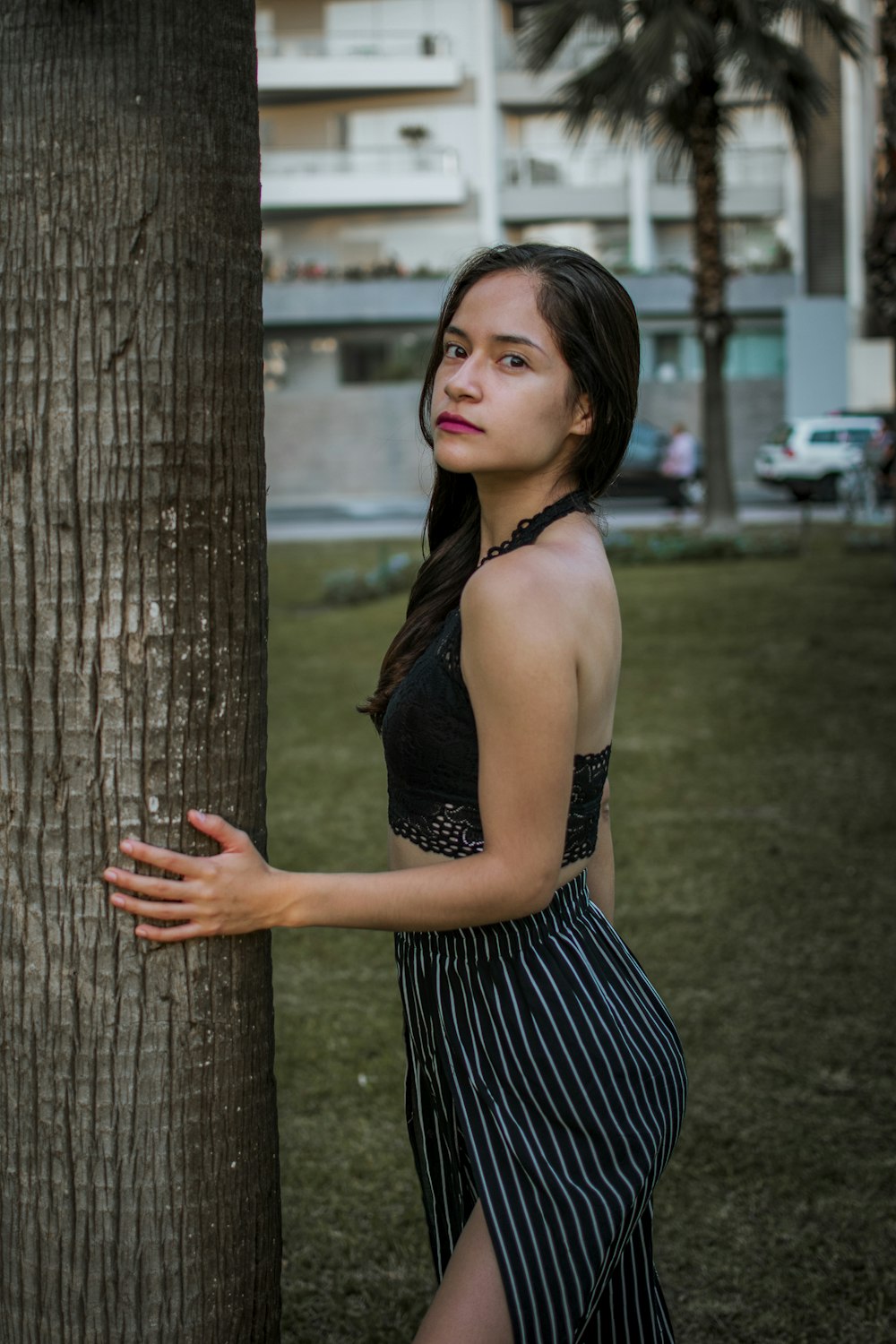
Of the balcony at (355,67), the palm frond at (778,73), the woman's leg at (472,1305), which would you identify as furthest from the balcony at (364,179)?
the woman's leg at (472,1305)

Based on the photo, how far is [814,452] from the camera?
28.4 m

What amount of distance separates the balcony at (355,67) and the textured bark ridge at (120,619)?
1578 inches

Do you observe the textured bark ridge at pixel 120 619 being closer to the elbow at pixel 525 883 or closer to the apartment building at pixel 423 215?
the elbow at pixel 525 883

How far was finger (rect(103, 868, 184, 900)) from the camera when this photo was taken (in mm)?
1775

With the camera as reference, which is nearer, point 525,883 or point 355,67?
point 525,883

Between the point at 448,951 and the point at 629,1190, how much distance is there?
0.35 metres

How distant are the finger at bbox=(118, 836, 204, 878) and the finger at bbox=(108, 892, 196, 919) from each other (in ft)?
0.14

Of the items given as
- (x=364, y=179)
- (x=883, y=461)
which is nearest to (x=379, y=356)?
(x=364, y=179)

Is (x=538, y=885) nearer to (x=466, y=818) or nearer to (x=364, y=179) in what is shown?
(x=466, y=818)

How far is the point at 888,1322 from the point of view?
3.10 m

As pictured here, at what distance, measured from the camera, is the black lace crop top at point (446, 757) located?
1872 millimetres

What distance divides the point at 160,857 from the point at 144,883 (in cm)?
3

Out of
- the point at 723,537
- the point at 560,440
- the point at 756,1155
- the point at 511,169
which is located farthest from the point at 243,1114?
the point at 511,169

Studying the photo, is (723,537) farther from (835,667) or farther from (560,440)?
(560,440)
